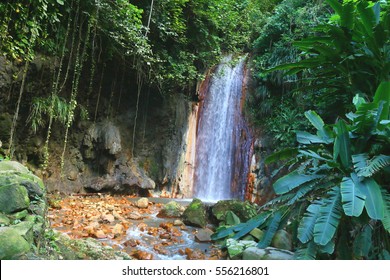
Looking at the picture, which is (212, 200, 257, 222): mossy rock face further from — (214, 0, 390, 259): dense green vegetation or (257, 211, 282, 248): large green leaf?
(257, 211, 282, 248): large green leaf

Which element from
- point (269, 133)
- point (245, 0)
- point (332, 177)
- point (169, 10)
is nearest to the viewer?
point (332, 177)

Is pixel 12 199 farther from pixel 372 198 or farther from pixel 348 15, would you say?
pixel 348 15

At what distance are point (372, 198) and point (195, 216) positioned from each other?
3939mm

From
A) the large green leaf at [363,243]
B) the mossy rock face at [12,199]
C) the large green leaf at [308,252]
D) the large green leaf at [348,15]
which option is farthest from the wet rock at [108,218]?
the large green leaf at [348,15]

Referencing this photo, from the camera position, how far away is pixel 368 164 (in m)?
3.13

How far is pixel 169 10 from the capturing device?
7.64m

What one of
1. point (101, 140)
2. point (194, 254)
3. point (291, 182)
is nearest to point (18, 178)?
point (194, 254)

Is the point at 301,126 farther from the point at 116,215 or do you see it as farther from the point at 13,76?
the point at 13,76

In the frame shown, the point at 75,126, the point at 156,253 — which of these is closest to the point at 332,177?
the point at 156,253

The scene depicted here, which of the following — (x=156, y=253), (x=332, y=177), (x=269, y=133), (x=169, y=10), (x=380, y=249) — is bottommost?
(x=156, y=253)

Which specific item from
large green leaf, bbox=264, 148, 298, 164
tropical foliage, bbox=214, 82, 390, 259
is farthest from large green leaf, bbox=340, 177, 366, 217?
large green leaf, bbox=264, 148, 298, 164

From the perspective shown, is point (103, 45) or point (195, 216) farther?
point (103, 45)

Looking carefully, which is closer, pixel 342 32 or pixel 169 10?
pixel 342 32

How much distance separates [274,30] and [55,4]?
758cm
